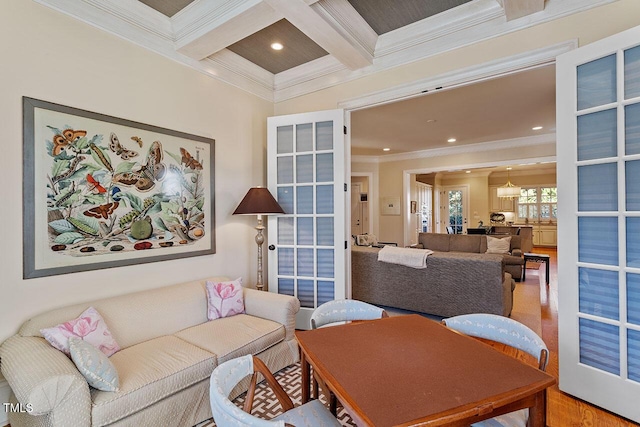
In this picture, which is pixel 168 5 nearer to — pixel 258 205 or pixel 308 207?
pixel 258 205

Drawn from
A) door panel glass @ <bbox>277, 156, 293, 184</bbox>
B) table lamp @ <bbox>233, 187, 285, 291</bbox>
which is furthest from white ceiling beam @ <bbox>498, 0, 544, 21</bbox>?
table lamp @ <bbox>233, 187, 285, 291</bbox>

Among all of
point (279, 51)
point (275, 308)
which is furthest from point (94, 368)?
point (279, 51)

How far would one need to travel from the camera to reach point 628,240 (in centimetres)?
189

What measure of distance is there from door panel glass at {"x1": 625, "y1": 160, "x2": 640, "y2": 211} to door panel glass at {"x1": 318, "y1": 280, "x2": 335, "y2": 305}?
7.64ft

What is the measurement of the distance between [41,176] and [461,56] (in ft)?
10.6

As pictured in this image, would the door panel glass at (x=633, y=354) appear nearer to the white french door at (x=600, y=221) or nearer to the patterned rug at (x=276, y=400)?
the white french door at (x=600, y=221)

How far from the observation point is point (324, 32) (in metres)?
2.41

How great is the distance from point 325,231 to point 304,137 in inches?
40.4

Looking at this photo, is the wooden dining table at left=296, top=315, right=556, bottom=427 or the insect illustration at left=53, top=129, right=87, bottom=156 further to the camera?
the insect illustration at left=53, top=129, right=87, bottom=156

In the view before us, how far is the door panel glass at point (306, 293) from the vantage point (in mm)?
3275

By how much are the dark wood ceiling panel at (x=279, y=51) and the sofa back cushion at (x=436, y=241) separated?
4704mm

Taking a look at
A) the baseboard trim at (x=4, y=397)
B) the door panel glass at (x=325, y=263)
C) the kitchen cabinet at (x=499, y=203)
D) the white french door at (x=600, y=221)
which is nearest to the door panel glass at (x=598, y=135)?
the white french door at (x=600, y=221)

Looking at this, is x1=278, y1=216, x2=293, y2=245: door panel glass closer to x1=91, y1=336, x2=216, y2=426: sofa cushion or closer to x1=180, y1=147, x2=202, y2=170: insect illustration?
x1=180, y1=147, x2=202, y2=170: insect illustration

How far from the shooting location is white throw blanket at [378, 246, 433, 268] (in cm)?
379
